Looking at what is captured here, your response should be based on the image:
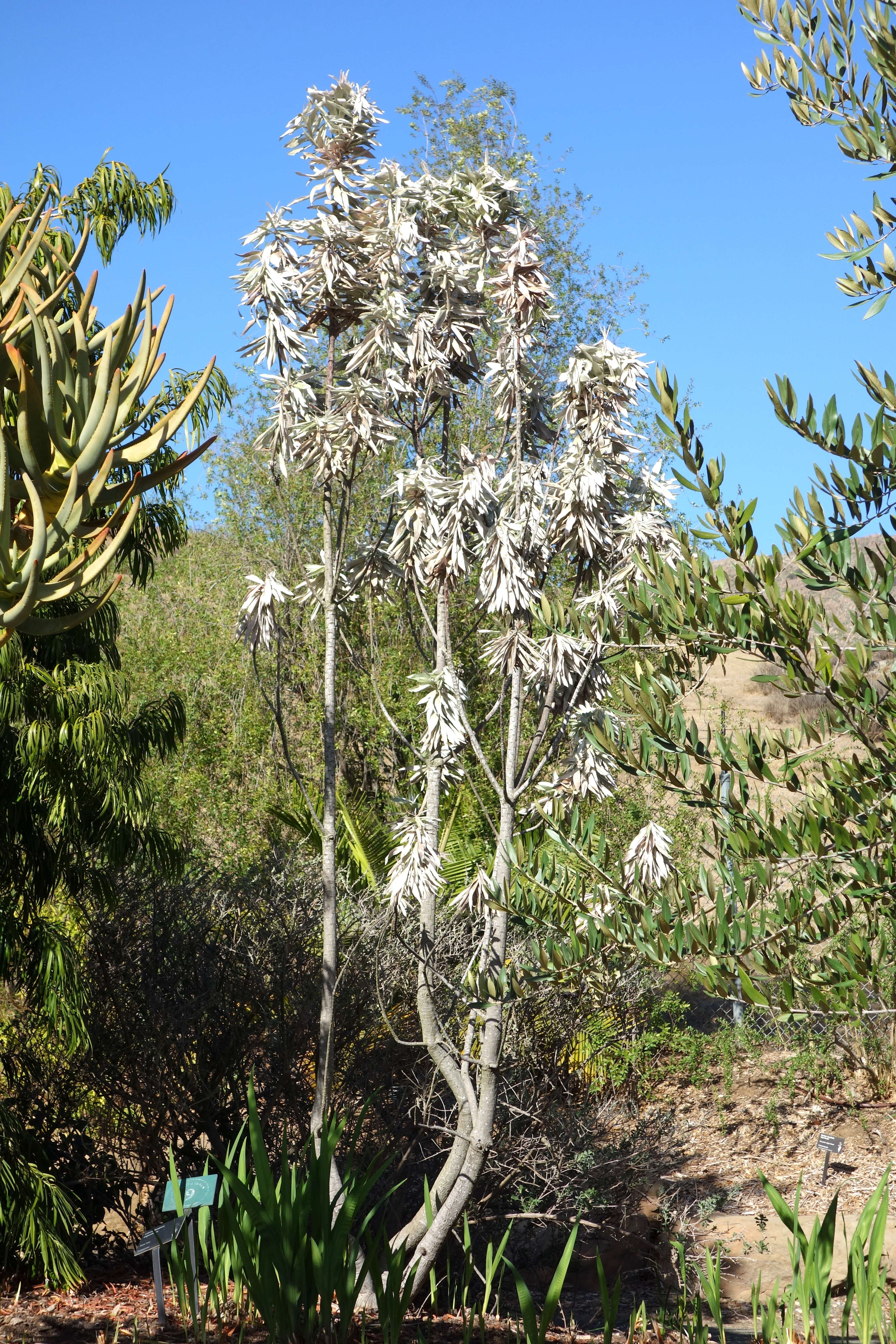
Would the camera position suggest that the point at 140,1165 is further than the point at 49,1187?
Yes

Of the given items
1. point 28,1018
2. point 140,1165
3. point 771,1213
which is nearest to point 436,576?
point 28,1018

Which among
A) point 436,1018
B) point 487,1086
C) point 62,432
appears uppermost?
point 62,432

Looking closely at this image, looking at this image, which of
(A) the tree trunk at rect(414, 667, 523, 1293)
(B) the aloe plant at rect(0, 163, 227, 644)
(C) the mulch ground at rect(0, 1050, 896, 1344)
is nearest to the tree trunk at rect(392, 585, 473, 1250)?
(A) the tree trunk at rect(414, 667, 523, 1293)

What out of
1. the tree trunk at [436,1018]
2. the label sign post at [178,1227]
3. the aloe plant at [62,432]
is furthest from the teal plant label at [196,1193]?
the aloe plant at [62,432]

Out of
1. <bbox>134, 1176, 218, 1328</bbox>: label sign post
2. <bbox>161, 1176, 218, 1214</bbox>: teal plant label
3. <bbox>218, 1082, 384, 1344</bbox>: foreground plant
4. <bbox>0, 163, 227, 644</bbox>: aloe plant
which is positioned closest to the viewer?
<bbox>0, 163, 227, 644</bbox>: aloe plant

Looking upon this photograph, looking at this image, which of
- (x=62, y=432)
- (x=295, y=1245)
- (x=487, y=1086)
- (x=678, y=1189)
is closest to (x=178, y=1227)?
(x=295, y=1245)

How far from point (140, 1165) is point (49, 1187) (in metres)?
1.59

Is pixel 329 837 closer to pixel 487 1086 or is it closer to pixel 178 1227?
pixel 487 1086

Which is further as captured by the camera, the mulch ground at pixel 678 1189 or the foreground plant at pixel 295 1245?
the mulch ground at pixel 678 1189

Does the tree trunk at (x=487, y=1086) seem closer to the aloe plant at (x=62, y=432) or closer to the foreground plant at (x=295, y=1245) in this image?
the foreground plant at (x=295, y=1245)

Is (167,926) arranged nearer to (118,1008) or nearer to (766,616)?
(118,1008)

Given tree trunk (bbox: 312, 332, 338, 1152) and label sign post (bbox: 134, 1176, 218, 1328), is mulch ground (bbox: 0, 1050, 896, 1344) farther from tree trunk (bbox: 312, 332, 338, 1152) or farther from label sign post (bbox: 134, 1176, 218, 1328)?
tree trunk (bbox: 312, 332, 338, 1152)

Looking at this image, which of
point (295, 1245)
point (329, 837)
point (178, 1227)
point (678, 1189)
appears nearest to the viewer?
point (295, 1245)

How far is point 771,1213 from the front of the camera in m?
7.09
